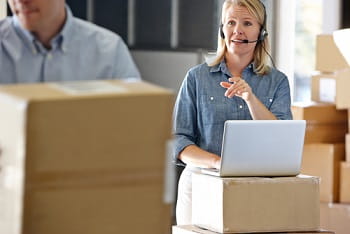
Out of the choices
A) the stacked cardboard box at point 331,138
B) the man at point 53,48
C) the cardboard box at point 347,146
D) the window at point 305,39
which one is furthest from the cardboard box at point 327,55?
the man at point 53,48

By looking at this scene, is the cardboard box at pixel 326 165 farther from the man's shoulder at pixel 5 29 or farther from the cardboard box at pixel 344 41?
the man's shoulder at pixel 5 29

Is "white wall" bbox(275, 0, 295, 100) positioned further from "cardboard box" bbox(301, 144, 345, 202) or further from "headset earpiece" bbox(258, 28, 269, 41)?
"headset earpiece" bbox(258, 28, 269, 41)

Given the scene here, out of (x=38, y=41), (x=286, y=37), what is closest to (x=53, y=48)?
(x=38, y=41)

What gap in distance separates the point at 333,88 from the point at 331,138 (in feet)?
0.94

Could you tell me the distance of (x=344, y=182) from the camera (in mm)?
4910

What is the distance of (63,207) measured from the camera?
189 centimetres

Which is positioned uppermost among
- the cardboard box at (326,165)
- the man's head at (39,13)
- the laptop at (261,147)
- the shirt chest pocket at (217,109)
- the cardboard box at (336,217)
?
the man's head at (39,13)

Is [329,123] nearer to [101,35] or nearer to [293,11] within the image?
[293,11]

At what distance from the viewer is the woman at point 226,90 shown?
2.94 m

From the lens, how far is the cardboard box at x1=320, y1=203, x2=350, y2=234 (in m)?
3.95

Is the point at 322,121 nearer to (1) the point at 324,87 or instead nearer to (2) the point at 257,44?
(1) the point at 324,87

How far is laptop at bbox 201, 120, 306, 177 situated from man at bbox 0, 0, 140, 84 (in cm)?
51

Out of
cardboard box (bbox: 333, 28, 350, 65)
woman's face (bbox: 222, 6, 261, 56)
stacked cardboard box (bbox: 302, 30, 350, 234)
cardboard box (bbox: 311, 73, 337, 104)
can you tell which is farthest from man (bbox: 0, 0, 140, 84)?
cardboard box (bbox: 311, 73, 337, 104)

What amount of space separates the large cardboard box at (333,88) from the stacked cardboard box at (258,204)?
2.17 m
